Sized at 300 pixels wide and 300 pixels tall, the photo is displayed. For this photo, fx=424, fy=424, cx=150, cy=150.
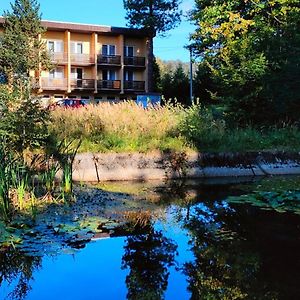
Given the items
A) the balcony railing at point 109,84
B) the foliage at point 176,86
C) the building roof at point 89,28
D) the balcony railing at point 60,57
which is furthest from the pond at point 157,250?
the building roof at point 89,28

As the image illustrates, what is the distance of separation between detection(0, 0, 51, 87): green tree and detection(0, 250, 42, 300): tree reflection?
1033 inches

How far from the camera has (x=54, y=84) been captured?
34000 millimetres

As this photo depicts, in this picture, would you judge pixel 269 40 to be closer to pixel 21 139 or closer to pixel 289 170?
pixel 289 170

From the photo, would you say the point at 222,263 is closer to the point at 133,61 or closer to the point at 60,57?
the point at 60,57

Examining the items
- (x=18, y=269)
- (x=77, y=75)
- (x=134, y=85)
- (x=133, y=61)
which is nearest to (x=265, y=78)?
(x=18, y=269)

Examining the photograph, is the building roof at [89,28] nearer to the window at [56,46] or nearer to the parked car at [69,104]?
the window at [56,46]

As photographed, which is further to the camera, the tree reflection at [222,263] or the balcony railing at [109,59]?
the balcony railing at [109,59]

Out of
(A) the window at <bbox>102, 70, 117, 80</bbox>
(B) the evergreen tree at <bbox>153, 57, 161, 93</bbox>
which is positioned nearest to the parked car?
(A) the window at <bbox>102, 70, 117, 80</bbox>

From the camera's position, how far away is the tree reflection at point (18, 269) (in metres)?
3.51

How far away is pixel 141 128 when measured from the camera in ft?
36.3

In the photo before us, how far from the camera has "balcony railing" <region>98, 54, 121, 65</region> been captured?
35.4m

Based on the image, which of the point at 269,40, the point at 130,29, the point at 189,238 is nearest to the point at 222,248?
the point at 189,238

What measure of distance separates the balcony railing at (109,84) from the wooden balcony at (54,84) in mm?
2791

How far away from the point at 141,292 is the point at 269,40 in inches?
569
